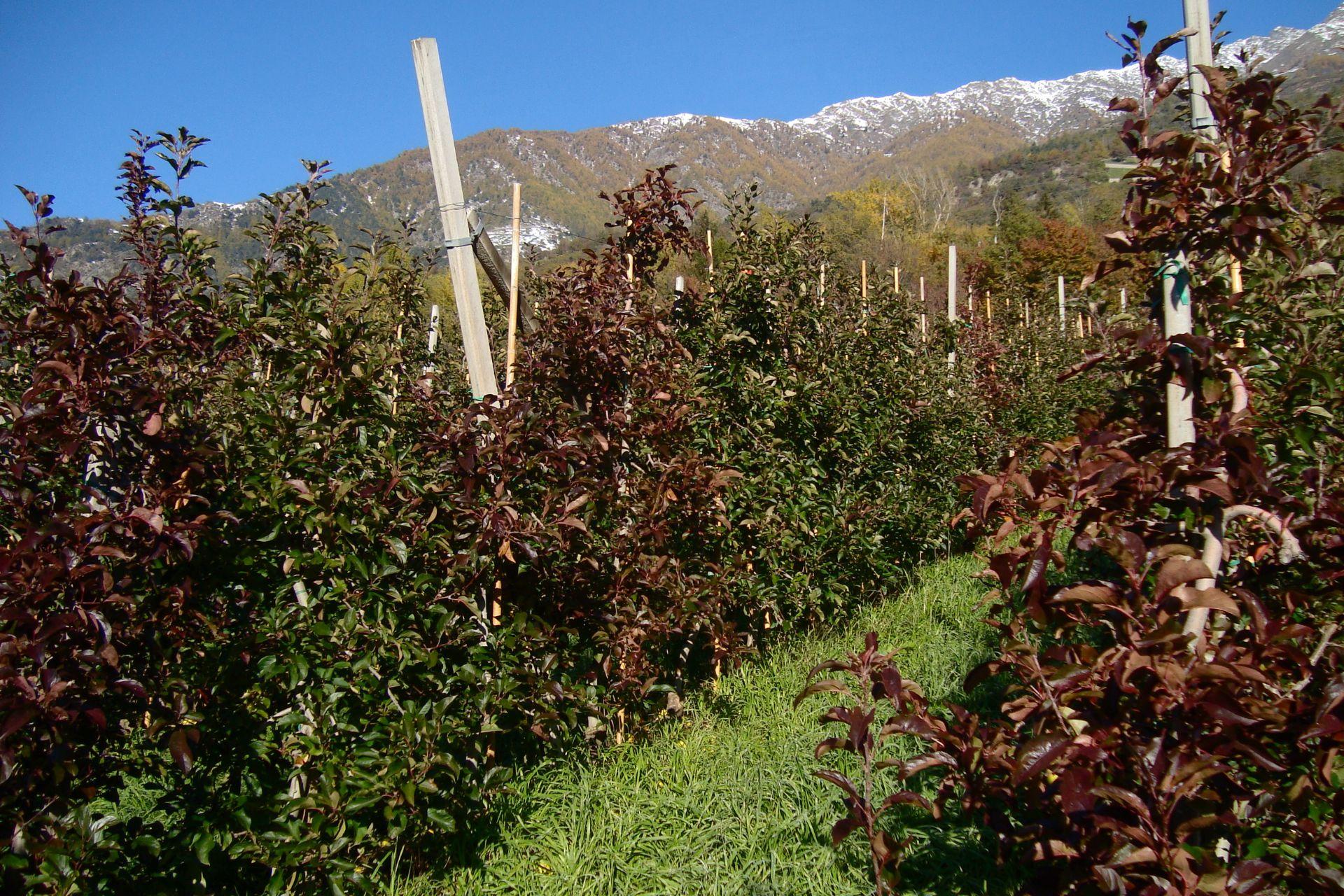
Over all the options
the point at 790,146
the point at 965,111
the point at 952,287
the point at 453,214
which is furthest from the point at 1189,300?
the point at 965,111

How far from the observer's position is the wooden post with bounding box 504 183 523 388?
2936mm

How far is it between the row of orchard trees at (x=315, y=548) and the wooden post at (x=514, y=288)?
95mm

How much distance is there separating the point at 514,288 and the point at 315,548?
1323mm

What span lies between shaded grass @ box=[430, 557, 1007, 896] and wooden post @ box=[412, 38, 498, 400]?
1409 mm

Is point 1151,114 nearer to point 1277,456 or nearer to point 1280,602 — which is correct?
point 1277,456

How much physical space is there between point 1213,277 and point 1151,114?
0.40 m

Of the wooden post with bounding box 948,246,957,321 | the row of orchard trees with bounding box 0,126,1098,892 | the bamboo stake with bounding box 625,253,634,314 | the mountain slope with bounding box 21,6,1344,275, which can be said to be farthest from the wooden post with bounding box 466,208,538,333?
the mountain slope with bounding box 21,6,1344,275

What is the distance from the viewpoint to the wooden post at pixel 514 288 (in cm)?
294

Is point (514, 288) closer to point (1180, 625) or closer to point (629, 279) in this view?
point (629, 279)

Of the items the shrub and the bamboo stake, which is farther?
the bamboo stake

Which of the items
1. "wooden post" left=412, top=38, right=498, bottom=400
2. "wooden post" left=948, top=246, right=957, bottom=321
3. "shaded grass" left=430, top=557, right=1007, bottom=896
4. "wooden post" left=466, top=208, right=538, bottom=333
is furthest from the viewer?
"wooden post" left=948, top=246, right=957, bottom=321

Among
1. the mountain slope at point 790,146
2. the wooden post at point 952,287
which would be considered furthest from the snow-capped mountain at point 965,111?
the wooden post at point 952,287

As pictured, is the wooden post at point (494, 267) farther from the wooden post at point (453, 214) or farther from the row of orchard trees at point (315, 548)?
the row of orchard trees at point (315, 548)

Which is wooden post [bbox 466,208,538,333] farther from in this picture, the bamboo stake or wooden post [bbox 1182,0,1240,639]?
wooden post [bbox 1182,0,1240,639]
